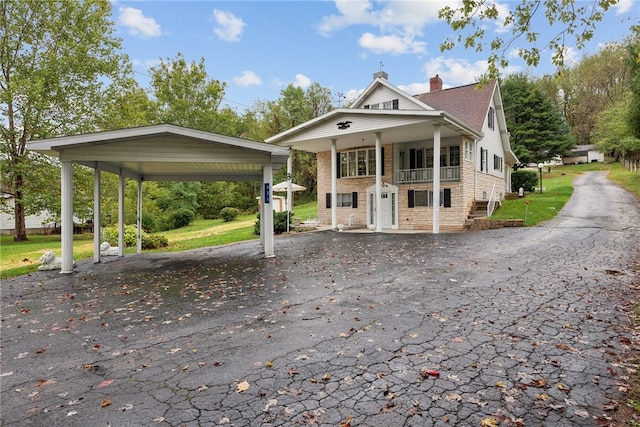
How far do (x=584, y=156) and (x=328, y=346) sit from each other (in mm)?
69258

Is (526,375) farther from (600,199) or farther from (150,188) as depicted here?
(150,188)

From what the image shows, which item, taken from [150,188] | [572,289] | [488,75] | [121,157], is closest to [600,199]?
[572,289]

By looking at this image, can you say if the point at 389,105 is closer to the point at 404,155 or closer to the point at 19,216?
the point at 404,155

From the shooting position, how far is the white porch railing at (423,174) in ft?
59.7

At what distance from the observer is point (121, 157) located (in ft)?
32.2

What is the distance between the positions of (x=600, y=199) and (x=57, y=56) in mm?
33448

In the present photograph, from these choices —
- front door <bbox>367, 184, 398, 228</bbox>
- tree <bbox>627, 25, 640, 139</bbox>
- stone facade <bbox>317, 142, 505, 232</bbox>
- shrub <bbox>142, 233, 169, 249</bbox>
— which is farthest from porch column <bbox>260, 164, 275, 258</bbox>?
tree <bbox>627, 25, 640, 139</bbox>

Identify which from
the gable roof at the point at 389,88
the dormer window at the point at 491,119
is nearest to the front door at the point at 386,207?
the gable roof at the point at 389,88

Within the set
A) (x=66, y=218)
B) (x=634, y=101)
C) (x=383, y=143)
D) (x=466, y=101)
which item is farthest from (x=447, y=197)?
(x=66, y=218)

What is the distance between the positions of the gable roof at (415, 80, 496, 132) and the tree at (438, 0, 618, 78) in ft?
49.8

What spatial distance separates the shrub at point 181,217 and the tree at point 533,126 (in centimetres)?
3212

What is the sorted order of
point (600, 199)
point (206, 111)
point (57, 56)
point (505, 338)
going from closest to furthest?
1. point (505, 338)
2. point (57, 56)
3. point (600, 199)
4. point (206, 111)

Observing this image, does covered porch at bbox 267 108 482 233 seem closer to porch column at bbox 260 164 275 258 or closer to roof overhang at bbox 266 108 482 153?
roof overhang at bbox 266 108 482 153

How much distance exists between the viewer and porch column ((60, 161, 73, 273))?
30.8 ft
